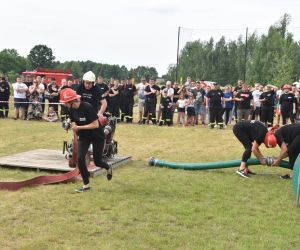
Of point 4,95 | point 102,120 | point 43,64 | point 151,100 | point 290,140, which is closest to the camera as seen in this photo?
point 290,140

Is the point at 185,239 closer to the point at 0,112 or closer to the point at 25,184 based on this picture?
the point at 25,184

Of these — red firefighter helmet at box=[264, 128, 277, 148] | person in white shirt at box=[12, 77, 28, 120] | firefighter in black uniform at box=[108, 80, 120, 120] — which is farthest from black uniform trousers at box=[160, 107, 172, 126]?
red firefighter helmet at box=[264, 128, 277, 148]

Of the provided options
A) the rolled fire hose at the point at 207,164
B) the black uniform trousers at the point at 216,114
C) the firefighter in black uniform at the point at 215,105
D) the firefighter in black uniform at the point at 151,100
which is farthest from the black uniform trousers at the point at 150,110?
the rolled fire hose at the point at 207,164

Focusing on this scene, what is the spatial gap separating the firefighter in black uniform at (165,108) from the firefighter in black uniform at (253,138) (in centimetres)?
934

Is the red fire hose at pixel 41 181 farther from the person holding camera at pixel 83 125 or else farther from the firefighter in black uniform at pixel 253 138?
the firefighter in black uniform at pixel 253 138

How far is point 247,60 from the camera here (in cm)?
2964

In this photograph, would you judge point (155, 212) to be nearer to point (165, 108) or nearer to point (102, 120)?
point (102, 120)

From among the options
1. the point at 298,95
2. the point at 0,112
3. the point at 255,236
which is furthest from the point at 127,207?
the point at 0,112

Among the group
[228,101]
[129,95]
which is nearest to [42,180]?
[129,95]

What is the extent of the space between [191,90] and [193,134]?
372cm

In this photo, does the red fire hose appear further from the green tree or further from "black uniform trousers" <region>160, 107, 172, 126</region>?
the green tree

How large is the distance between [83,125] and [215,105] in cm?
1119

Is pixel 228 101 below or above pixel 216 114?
above

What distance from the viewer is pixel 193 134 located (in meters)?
16.0
